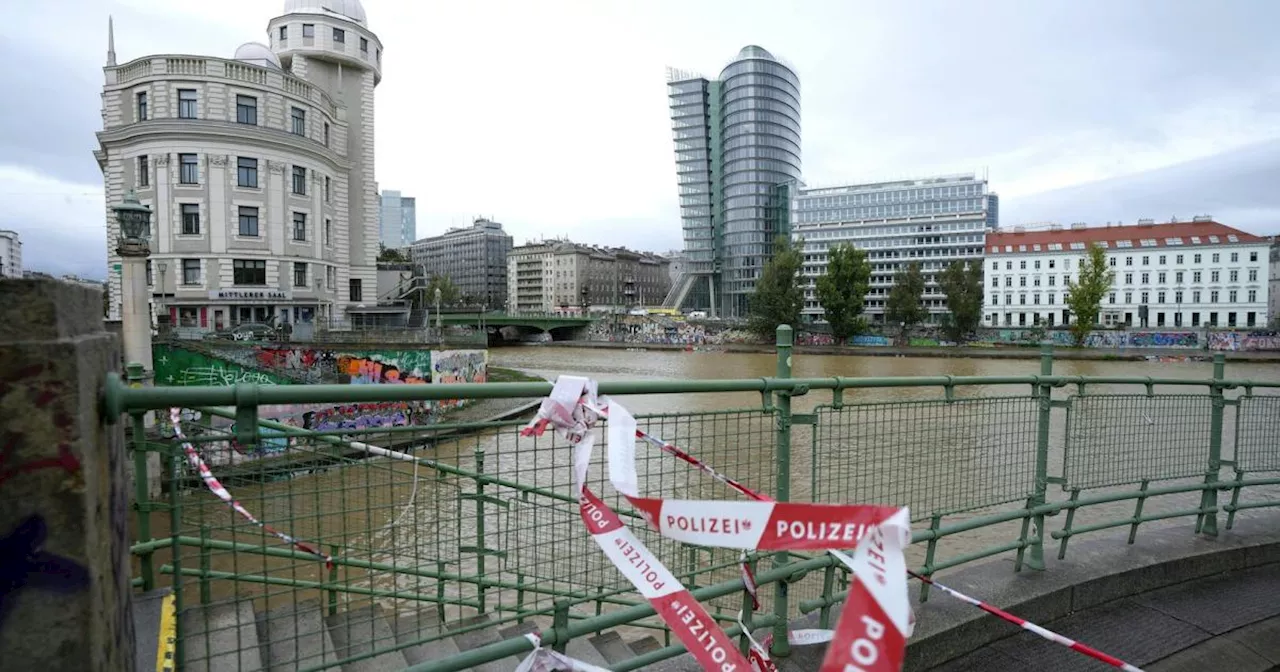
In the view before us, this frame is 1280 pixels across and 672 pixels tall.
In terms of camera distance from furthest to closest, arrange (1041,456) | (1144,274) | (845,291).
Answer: (1144,274) → (845,291) → (1041,456)

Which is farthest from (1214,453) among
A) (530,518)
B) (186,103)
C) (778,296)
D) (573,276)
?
(573,276)

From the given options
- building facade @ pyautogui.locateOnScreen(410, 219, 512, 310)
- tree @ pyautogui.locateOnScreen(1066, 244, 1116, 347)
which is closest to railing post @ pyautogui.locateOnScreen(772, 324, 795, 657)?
tree @ pyautogui.locateOnScreen(1066, 244, 1116, 347)

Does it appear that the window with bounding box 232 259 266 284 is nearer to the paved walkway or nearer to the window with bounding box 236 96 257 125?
the window with bounding box 236 96 257 125

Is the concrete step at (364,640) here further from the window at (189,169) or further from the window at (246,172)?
the window at (189,169)

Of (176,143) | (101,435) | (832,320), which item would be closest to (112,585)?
(101,435)

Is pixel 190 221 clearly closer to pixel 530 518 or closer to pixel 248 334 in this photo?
pixel 248 334

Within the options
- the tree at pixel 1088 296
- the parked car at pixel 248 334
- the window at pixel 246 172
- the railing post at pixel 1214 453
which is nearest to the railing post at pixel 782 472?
the railing post at pixel 1214 453

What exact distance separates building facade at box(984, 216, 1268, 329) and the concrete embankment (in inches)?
503

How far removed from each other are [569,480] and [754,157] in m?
104

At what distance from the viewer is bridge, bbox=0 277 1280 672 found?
1266mm

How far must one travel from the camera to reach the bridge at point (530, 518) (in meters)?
1.27

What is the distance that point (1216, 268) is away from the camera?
225 feet

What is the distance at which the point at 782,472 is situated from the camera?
2.98 metres

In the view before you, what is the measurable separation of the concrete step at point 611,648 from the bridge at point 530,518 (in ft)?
0.07
